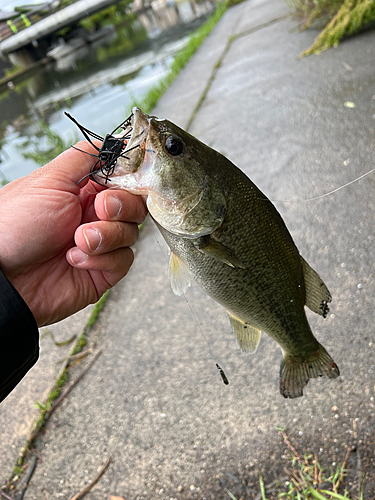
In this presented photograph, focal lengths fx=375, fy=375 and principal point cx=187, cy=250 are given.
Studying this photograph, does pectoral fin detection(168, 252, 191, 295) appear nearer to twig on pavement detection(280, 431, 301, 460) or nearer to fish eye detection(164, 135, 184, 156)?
fish eye detection(164, 135, 184, 156)

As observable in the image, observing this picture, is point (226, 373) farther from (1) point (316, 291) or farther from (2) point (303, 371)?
(1) point (316, 291)

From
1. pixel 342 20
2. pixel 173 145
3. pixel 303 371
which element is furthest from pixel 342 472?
pixel 342 20

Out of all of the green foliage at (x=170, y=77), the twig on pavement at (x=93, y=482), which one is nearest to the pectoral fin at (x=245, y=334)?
the twig on pavement at (x=93, y=482)

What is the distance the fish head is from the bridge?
35.3 metres

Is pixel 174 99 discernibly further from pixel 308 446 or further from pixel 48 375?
pixel 308 446

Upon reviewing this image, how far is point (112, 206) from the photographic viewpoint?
1661 millimetres

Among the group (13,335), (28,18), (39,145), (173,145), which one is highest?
(28,18)

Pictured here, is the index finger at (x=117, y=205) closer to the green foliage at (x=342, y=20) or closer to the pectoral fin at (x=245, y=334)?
the pectoral fin at (x=245, y=334)

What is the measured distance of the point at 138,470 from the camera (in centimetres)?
233

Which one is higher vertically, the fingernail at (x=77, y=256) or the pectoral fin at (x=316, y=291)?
the fingernail at (x=77, y=256)

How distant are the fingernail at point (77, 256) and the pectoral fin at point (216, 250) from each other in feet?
1.77

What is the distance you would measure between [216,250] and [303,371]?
85cm

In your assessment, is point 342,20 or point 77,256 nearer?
point 77,256

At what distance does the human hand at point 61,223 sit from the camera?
168 centimetres
